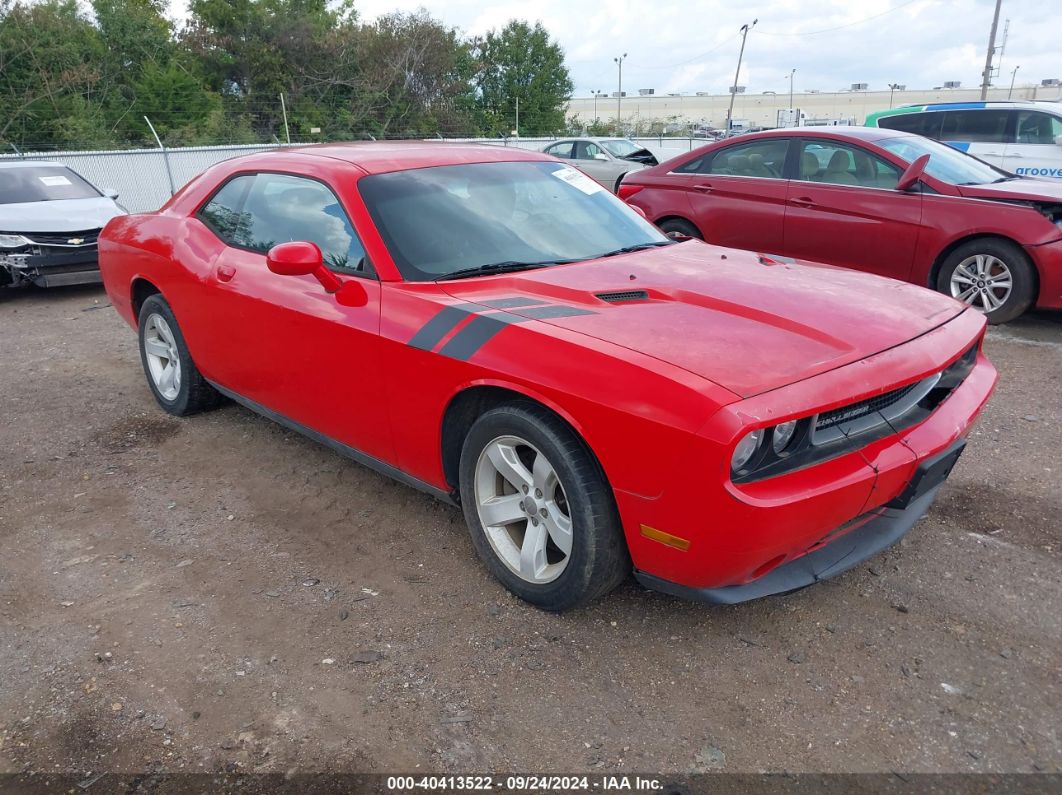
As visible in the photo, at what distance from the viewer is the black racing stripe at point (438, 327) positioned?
284 cm

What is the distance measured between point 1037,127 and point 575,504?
1129cm

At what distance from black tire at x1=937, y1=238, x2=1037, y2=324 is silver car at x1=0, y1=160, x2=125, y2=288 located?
7899mm

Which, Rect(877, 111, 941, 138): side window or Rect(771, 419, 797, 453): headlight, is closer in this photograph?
Rect(771, 419, 797, 453): headlight

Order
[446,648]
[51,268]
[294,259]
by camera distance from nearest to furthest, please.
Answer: [446,648] → [294,259] → [51,268]

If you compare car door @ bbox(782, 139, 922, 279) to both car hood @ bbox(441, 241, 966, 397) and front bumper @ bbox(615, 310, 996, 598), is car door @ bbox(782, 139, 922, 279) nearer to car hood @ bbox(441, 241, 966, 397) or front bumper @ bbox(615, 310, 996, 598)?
car hood @ bbox(441, 241, 966, 397)

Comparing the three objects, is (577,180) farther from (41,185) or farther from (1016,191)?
(41,185)

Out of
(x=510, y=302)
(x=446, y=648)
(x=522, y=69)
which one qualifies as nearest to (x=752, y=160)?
(x=510, y=302)

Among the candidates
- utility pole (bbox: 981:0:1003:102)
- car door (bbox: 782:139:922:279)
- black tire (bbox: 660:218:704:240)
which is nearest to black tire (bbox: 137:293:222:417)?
black tire (bbox: 660:218:704:240)

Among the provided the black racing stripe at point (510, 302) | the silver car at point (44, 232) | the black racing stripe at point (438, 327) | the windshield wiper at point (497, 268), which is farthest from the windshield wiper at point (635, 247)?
the silver car at point (44, 232)

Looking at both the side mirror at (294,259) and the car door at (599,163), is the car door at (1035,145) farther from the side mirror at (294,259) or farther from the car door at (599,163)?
the side mirror at (294,259)

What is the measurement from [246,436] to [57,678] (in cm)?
209

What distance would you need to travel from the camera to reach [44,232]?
810 centimetres

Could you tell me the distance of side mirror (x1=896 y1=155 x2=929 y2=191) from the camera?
598 cm

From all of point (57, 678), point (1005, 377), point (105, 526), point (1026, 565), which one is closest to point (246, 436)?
point (105, 526)
